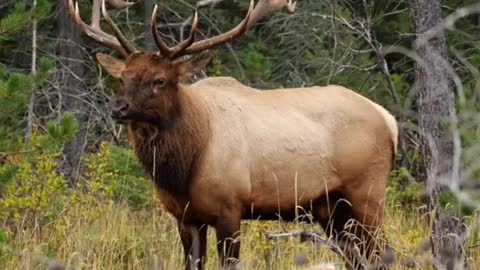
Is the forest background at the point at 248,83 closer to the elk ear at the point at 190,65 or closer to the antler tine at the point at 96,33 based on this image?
the antler tine at the point at 96,33

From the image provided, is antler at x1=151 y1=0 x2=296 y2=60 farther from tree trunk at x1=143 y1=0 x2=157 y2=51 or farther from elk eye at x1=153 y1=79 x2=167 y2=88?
tree trunk at x1=143 y1=0 x2=157 y2=51

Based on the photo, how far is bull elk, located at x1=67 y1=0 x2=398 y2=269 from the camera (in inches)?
313

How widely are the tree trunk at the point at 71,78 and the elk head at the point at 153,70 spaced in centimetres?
428

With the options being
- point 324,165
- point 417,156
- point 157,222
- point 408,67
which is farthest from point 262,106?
point 408,67

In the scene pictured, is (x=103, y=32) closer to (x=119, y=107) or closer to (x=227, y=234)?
(x=119, y=107)

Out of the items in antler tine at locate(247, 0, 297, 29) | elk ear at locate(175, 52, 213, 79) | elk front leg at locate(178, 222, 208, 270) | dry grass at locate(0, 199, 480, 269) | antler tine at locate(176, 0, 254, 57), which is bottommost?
dry grass at locate(0, 199, 480, 269)

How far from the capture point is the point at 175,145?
320 inches

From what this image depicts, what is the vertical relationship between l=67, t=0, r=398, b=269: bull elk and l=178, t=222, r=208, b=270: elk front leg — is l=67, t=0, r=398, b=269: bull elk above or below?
above

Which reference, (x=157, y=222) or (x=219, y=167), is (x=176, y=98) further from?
(x=157, y=222)

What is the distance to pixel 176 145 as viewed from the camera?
320 inches

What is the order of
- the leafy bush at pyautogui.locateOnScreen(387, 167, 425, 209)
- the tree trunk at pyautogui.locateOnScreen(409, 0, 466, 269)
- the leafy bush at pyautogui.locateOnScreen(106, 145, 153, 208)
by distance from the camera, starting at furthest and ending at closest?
the leafy bush at pyautogui.locateOnScreen(387, 167, 425, 209) < the leafy bush at pyautogui.locateOnScreen(106, 145, 153, 208) < the tree trunk at pyautogui.locateOnScreen(409, 0, 466, 269)

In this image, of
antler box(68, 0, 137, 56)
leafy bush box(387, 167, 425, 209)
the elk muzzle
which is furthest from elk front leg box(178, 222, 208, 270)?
leafy bush box(387, 167, 425, 209)

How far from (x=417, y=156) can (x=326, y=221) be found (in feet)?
11.5

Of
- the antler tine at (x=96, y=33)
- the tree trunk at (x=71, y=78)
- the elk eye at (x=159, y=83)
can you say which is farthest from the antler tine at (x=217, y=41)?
the tree trunk at (x=71, y=78)
